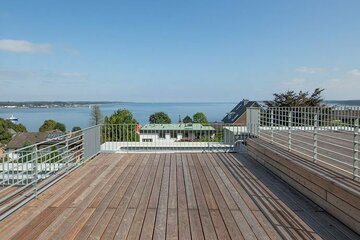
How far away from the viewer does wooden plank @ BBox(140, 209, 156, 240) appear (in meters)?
3.12

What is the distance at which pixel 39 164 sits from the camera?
6.75 metres

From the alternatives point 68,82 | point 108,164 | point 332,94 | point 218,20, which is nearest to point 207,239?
point 108,164

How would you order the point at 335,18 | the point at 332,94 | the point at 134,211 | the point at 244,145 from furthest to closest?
the point at 332,94 < the point at 335,18 < the point at 244,145 < the point at 134,211

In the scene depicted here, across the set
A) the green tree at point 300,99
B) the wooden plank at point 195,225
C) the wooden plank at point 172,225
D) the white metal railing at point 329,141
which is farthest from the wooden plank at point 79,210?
the green tree at point 300,99

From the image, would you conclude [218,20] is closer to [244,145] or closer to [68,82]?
[244,145]

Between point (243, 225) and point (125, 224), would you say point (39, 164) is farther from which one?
point (243, 225)

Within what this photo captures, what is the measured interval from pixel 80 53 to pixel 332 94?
19825mm

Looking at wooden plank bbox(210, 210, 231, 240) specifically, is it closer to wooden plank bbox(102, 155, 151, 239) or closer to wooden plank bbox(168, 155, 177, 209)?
wooden plank bbox(168, 155, 177, 209)

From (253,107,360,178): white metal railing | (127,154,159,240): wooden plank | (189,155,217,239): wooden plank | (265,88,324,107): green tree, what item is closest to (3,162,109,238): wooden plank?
(127,154,159,240): wooden plank

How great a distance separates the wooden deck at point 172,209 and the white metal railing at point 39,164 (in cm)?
20

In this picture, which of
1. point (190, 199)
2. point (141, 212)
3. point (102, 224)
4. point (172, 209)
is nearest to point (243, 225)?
point (172, 209)

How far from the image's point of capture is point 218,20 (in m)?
16.2

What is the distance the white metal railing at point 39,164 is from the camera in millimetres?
4168

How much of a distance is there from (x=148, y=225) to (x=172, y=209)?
63 cm
